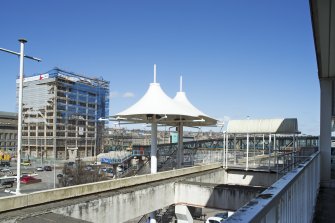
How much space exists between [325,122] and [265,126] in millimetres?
7087

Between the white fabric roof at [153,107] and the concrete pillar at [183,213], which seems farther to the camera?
the concrete pillar at [183,213]

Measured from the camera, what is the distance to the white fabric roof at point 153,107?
16.0 m

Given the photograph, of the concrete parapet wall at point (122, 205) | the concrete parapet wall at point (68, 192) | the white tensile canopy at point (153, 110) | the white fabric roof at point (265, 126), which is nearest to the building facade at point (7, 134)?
the white tensile canopy at point (153, 110)

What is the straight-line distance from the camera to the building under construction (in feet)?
302

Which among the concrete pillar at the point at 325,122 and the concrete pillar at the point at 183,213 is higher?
the concrete pillar at the point at 325,122

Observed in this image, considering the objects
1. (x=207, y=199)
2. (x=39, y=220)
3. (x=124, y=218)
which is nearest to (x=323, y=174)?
(x=207, y=199)

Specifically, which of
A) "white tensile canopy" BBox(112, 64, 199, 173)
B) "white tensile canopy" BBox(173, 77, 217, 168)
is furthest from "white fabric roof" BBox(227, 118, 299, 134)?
"white tensile canopy" BBox(112, 64, 199, 173)

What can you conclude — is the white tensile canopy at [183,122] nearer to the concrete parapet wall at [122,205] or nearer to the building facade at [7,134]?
A: the concrete parapet wall at [122,205]

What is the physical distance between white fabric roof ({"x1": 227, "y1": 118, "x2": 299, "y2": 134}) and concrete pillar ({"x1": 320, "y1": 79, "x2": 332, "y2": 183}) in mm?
6382

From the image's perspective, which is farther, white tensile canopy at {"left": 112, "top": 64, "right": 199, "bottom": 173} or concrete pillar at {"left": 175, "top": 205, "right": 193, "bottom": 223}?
concrete pillar at {"left": 175, "top": 205, "right": 193, "bottom": 223}

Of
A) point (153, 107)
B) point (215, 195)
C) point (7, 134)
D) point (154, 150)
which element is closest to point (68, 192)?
point (215, 195)

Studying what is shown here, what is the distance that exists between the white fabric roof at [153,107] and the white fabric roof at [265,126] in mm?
3783

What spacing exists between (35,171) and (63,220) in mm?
67452

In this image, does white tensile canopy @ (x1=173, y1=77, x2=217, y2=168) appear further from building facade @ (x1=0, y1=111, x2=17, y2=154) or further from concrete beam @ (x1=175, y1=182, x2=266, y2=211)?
building facade @ (x1=0, y1=111, x2=17, y2=154)
